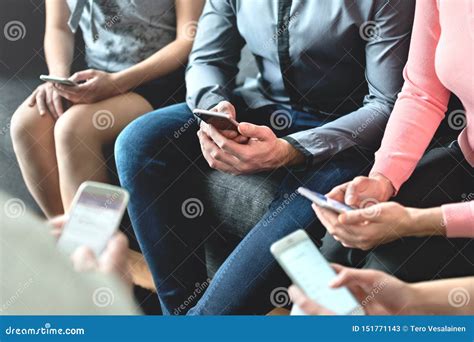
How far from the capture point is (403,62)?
1.27 metres

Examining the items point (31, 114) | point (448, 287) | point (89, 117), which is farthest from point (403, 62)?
point (31, 114)

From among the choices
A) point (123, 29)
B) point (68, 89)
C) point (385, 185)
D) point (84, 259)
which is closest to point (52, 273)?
point (84, 259)

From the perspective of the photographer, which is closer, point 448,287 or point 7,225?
point 448,287

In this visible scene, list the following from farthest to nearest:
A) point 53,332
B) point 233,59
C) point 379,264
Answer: point 233,59
point 53,332
point 379,264

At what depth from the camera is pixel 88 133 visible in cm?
138

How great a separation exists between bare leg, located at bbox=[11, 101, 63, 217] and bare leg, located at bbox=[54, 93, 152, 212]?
2 cm

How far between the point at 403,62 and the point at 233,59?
350 millimetres

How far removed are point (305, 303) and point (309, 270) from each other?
0.07m

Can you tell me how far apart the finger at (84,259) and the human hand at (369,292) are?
35 centimetres

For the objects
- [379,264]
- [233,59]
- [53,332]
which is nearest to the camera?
[379,264]

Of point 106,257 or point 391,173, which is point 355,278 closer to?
point 391,173

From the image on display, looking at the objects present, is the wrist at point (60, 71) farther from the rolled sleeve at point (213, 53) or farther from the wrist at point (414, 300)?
the wrist at point (414, 300)

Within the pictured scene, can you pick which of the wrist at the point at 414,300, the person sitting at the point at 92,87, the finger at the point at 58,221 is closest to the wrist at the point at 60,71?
the person sitting at the point at 92,87

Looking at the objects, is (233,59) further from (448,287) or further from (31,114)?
(448,287)
